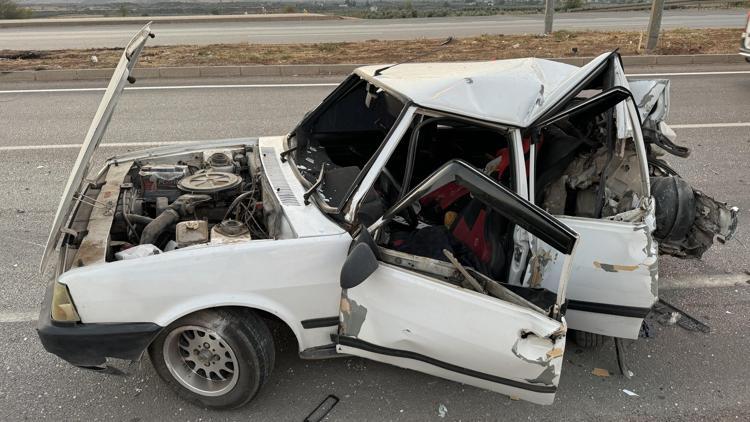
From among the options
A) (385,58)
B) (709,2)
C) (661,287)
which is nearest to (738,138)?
(661,287)

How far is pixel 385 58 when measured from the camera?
12.2 metres

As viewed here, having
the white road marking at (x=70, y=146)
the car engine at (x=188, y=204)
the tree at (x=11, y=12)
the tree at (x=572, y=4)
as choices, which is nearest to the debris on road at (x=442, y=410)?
the car engine at (x=188, y=204)

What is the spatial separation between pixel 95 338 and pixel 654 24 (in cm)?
1277

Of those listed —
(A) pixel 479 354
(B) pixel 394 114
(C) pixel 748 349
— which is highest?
(B) pixel 394 114

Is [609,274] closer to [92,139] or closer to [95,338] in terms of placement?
[95,338]

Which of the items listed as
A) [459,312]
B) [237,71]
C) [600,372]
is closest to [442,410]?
[459,312]

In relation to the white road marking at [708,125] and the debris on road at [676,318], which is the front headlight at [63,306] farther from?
the white road marking at [708,125]

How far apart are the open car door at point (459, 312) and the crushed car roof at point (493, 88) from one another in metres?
0.62

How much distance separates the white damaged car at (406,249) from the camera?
2.59m

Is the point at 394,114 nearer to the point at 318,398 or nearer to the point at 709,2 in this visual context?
the point at 318,398

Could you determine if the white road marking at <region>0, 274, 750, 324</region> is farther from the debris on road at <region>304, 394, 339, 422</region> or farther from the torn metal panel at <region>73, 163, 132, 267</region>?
the torn metal panel at <region>73, 163, 132, 267</region>

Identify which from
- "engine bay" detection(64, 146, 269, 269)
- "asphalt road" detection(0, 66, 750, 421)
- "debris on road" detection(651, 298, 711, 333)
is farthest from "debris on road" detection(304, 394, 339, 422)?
"debris on road" detection(651, 298, 711, 333)

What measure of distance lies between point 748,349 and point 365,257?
100 inches

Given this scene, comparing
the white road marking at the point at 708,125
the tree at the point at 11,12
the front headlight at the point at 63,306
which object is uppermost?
the tree at the point at 11,12
